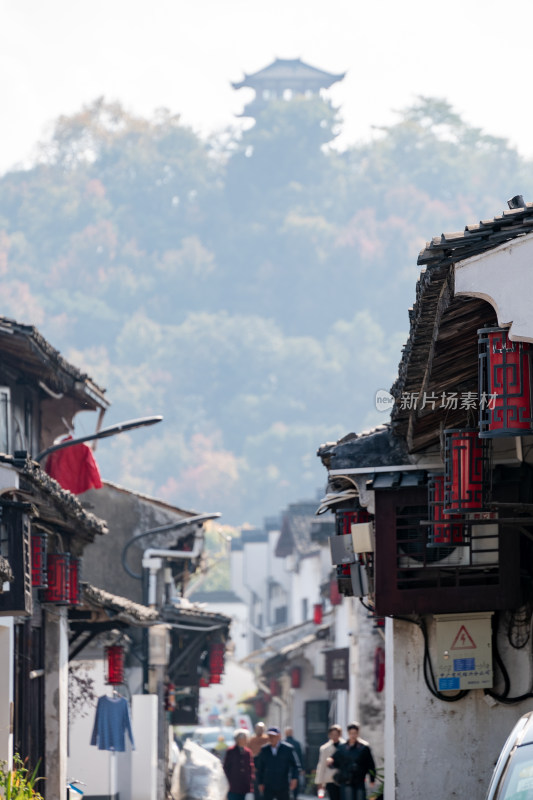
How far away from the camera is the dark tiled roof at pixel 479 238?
31.6ft

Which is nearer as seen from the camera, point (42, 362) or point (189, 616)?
point (42, 362)

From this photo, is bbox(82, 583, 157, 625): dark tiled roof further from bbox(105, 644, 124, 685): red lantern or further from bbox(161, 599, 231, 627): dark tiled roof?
bbox(161, 599, 231, 627): dark tiled roof

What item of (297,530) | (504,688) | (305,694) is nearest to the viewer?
(504,688)

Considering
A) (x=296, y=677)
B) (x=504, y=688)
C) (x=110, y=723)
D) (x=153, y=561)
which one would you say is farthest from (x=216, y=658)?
(x=504, y=688)

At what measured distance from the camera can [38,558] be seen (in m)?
18.1

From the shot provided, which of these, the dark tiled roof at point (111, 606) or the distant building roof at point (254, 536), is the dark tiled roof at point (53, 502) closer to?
the dark tiled roof at point (111, 606)

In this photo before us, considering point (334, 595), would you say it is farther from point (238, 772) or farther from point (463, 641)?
point (463, 641)

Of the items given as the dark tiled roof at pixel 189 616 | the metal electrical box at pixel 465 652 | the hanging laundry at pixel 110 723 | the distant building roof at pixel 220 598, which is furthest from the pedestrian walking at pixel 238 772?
the distant building roof at pixel 220 598

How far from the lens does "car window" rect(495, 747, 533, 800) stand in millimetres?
8234

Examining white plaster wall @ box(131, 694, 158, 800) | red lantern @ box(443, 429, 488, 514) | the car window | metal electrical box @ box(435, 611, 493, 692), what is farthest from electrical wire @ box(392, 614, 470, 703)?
white plaster wall @ box(131, 694, 158, 800)

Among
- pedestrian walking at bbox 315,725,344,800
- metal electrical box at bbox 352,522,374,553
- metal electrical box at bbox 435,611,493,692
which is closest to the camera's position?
metal electrical box at bbox 435,611,493,692

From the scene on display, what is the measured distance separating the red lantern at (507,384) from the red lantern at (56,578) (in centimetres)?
1094

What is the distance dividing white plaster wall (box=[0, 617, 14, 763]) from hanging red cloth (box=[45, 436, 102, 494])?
584cm

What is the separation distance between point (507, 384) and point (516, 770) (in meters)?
2.45
